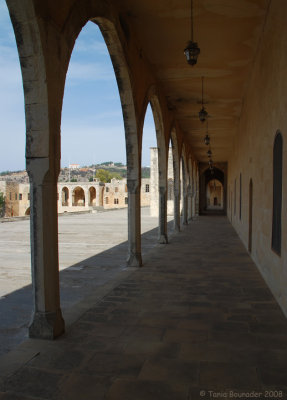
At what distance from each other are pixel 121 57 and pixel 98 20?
1088 millimetres

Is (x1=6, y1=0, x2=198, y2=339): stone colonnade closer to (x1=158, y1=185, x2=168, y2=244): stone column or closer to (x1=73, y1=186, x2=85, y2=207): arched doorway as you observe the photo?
(x1=158, y1=185, x2=168, y2=244): stone column

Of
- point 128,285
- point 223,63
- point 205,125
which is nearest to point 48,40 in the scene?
point 128,285

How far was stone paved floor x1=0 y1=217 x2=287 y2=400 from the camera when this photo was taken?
288 cm

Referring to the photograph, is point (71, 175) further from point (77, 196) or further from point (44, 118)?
point (44, 118)

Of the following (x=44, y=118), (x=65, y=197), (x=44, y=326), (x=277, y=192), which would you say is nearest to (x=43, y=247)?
(x=44, y=326)

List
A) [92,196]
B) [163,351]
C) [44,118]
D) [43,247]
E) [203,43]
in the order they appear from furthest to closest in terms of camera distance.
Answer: [92,196], [203,43], [43,247], [44,118], [163,351]

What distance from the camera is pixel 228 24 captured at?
260 inches

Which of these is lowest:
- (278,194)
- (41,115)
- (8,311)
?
(8,311)

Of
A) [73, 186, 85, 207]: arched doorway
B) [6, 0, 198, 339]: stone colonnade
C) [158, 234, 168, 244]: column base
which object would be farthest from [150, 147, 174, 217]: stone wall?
[73, 186, 85, 207]: arched doorway

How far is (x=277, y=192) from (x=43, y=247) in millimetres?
3693

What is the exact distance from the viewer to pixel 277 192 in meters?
5.40

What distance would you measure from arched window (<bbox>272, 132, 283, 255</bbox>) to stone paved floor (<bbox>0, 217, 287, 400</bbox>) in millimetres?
926

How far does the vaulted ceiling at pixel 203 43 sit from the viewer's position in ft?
19.9

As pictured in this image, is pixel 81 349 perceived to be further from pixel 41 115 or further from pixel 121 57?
pixel 121 57
